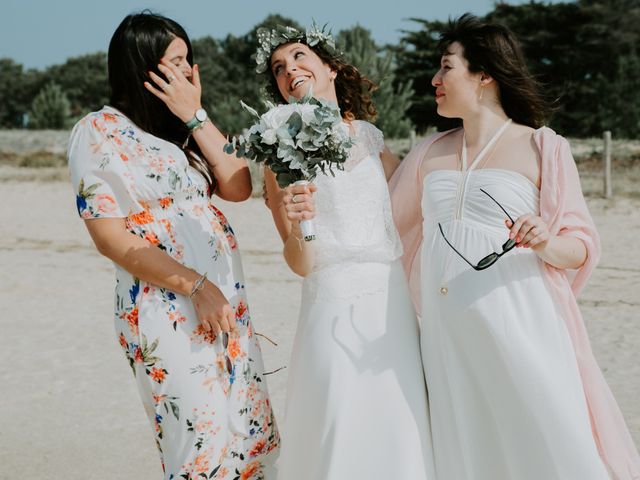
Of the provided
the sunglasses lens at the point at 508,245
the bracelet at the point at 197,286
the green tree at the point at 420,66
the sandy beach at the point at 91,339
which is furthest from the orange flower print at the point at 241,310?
the green tree at the point at 420,66

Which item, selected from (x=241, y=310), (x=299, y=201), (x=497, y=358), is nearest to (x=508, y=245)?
(x=497, y=358)

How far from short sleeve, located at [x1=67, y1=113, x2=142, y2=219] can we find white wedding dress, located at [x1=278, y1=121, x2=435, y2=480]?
89cm

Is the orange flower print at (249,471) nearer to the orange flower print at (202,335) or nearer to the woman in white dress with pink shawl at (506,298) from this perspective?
the orange flower print at (202,335)

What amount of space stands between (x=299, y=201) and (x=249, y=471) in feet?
3.94

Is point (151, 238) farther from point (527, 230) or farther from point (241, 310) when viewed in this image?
point (527, 230)

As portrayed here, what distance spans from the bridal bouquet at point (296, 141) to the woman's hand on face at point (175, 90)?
0.25 metres

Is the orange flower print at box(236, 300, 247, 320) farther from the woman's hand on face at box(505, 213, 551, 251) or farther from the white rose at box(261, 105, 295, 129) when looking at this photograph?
the woman's hand on face at box(505, 213, 551, 251)

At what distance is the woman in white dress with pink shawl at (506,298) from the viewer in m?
3.33

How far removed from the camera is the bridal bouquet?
10.2ft

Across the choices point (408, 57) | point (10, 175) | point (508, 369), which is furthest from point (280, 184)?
point (408, 57)

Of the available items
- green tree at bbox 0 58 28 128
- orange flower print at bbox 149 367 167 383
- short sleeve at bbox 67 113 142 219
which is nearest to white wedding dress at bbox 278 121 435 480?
orange flower print at bbox 149 367 167 383

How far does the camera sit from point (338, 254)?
3.54 m

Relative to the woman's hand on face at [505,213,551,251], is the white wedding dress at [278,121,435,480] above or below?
below

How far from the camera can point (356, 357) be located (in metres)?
3.45
